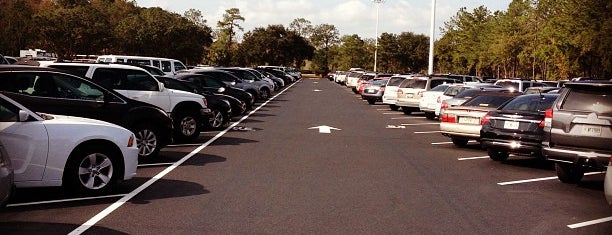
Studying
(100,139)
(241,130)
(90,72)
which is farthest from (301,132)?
(100,139)

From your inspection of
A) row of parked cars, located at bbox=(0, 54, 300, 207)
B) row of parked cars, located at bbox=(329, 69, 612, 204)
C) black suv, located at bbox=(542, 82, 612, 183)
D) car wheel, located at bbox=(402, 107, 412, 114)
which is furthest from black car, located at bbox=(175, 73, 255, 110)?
black suv, located at bbox=(542, 82, 612, 183)

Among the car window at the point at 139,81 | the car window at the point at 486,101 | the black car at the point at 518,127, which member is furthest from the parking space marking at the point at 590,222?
the car window at the point at 139,81

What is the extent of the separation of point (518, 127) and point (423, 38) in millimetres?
103020

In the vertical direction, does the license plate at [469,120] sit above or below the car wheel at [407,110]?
above

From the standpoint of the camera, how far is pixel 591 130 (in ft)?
32.6

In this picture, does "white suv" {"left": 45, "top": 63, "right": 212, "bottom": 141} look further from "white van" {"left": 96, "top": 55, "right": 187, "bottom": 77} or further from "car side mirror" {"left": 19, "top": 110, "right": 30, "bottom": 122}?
"white van" {"left": 96, "top": 55, "right": 187, "bottom": 77}

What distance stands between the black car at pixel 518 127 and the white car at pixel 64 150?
700 cm

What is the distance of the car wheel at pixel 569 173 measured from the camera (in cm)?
1079

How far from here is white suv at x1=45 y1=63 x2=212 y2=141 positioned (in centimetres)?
1408

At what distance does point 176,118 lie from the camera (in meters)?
15.5

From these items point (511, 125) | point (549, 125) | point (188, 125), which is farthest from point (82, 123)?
point (511, 125)

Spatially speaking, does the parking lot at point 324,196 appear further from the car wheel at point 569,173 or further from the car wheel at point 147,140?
the car wheel at point 147,140

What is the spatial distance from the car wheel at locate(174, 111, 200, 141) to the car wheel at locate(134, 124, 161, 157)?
3.17m

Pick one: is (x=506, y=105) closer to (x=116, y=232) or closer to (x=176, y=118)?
(x=176, y=118)
